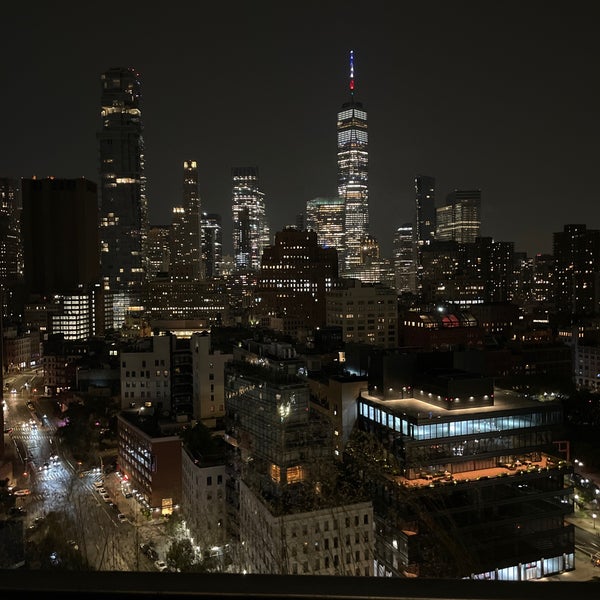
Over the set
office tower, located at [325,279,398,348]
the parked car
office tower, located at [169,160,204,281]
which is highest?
office tower, located at [169,160,204,281]

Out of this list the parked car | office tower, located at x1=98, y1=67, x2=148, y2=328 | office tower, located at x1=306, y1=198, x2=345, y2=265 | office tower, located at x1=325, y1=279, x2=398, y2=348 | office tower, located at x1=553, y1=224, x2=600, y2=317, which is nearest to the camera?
the parked car

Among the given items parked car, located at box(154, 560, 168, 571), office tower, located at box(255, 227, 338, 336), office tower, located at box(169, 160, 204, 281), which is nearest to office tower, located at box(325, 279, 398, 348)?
office tower, located at box(255, 227, 338, 336)

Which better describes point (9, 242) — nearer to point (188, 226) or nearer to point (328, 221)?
point (188, 226)

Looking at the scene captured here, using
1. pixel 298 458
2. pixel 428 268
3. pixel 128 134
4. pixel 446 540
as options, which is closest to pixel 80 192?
pixel 128 134

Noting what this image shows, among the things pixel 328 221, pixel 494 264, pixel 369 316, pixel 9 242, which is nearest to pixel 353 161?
pixel 328 221

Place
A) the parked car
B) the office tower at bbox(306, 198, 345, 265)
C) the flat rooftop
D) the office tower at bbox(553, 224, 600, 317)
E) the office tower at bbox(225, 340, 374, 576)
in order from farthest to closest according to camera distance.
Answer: the office tower at bbox(306, 198, 345, 265) < the office tower at bbox(553, 224, 600, 317) < the flat rooftop < the parked car < the office tower at bbox(225, 340, 374, 576)

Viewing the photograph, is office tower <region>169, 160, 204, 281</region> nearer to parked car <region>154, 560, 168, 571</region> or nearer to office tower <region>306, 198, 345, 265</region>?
office tower <region>306, 198, 345, 265</region>
